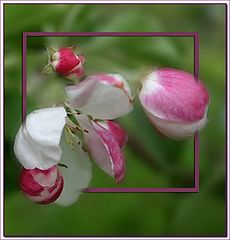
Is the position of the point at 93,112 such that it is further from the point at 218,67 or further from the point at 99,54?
the point at 218,67

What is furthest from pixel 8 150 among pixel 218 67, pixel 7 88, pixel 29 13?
pixel 218 67

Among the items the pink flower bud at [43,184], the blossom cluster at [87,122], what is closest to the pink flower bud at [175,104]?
the blossom cluster at [87,122]

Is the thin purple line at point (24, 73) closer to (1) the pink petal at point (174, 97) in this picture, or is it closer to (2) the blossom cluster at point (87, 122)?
(2) the blossom cluster at point (87, 122)

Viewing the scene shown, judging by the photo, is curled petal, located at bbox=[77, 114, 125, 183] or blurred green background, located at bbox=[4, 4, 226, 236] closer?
curled petal, located at bbox=[77, 114, 125, 183]

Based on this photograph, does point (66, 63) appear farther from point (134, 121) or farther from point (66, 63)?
point (134, 121)

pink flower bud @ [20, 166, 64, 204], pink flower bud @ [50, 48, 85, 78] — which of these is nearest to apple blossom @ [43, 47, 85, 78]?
pink flower bud @ [50, 48, 85, 78]

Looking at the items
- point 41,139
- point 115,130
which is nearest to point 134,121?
point 115,130

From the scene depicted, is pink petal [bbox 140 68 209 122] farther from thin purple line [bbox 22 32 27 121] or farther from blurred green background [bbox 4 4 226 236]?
thin purple line [bbox 22 32 27 121]
